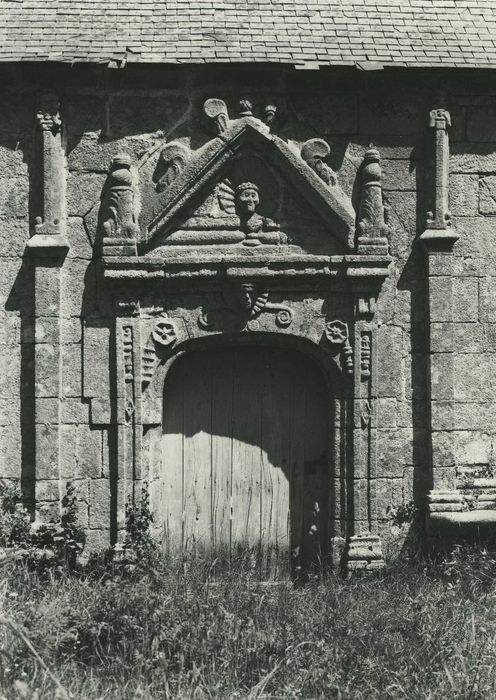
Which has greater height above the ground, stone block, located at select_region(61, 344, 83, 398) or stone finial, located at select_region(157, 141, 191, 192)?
stone finial, located at select_region(157, 141, 191, 192)

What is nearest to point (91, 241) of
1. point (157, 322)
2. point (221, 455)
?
point (157, 322)

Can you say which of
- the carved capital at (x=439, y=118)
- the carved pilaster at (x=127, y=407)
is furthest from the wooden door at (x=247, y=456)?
the carved capital at (x=439, y=118)

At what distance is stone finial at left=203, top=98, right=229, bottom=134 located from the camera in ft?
22.3

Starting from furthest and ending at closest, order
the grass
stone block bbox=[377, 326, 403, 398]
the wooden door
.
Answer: the wooden door < stone block bbox=[377, 326, 403, 398] < the grass

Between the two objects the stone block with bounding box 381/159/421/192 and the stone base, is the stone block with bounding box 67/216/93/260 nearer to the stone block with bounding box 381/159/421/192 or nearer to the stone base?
the stone block with bounding box 381/159/421/192

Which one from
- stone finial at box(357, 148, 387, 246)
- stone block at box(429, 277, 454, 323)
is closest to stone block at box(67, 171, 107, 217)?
stone finial at box(357, 148, 387, 246)

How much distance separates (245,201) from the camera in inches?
267

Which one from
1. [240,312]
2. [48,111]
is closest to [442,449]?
[240,312]

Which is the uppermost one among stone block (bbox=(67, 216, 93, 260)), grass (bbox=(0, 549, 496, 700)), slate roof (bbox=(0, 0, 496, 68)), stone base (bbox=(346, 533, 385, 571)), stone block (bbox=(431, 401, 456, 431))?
slate roof (bbox=(0, 0, 496, 68))

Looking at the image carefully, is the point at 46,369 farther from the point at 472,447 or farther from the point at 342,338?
the point at 472,447

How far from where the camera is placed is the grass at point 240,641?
187 inches

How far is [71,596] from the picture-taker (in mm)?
5898

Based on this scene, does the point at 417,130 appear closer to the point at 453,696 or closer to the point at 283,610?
the point at 283,610

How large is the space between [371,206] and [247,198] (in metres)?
0.94
